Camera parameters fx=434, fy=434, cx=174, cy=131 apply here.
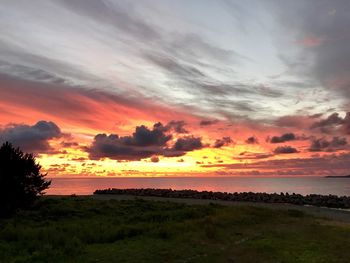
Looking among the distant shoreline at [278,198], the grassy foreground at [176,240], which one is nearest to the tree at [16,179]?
the grassy foreground at [176,240]

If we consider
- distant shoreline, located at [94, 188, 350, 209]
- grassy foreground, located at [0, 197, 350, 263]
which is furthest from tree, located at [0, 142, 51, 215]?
distant shoreline, located at [94, 188, 350, 209]

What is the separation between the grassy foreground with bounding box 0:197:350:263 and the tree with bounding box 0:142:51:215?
128 cm

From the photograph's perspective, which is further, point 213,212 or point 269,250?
point 213,212

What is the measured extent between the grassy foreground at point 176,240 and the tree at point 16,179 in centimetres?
128

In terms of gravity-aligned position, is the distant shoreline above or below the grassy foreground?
above

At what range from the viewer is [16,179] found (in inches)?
1268

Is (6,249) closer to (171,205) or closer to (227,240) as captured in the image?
(227,240)

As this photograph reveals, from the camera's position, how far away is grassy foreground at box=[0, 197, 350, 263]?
1878cm

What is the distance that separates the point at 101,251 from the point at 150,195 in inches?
2097

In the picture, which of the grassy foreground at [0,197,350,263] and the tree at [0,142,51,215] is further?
the tree at [0,142,51,215]

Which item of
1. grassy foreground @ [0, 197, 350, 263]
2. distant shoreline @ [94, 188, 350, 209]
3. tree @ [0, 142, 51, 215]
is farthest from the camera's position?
distant shoreline @ [94, 188, 350, 209]

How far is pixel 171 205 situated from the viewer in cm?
4244

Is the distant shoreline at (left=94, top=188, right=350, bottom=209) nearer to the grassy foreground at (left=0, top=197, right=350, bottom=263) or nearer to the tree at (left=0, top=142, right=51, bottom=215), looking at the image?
the grassy foreground at (left=0, top=197, right=350, bottom=263)

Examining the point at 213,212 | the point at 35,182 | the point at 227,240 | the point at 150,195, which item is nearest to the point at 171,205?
the point at 213,212
